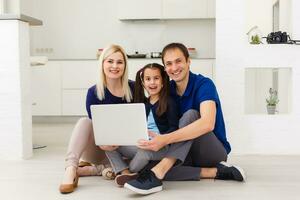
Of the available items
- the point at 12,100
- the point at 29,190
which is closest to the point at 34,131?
the point at 12,100

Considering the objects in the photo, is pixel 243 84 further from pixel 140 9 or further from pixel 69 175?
pixel 140 9

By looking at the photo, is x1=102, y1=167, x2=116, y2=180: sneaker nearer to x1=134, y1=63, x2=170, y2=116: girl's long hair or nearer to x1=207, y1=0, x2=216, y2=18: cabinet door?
x1=134, y1=63, x2=170, y2=116: girl's long hair

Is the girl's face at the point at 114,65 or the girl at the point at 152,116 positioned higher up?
the girl's face at the point at 114,65

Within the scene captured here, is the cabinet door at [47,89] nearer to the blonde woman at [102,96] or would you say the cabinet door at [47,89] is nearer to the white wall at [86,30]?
the white wall at [86,30]

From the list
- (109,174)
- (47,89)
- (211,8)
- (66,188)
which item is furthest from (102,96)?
(211,8)

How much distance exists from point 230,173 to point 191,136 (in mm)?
398

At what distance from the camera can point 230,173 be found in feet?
8.43

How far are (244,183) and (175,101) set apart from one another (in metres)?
0.59

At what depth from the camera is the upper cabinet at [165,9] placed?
231 inches

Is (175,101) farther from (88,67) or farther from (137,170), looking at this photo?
(88,67)

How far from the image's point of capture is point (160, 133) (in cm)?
247

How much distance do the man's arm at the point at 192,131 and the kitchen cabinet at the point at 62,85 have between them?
3368 millimetres

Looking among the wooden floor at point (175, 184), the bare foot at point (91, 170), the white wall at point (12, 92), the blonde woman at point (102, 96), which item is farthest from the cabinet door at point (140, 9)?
the bare foot at point (91, 170)

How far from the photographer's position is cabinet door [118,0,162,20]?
19.4 ft
